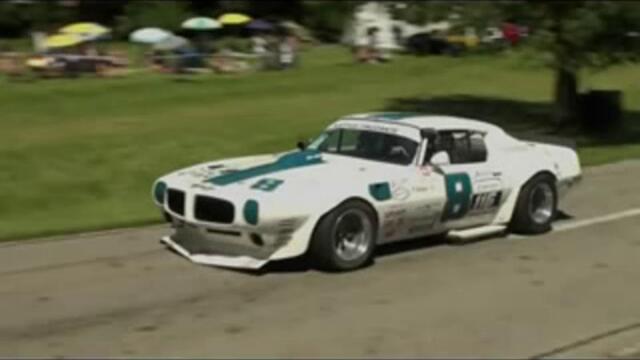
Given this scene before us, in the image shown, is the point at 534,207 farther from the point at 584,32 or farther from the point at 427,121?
the point at 584,32

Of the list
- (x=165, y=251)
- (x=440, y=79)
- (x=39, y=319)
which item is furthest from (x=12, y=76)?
(x=39, y=319)

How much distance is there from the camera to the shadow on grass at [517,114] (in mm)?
25422

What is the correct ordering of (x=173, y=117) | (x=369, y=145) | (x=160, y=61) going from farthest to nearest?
(x=160, y=61)
(x=173, y=117)
(x=369, y=145)

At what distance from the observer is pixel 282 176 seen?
1104 cm

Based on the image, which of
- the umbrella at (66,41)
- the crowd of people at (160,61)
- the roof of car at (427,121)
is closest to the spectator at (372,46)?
the crowd of people at (160,61)

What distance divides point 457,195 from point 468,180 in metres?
0.24

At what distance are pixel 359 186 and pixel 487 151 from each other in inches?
86.5

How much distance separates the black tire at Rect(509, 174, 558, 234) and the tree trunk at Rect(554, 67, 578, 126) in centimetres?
1370

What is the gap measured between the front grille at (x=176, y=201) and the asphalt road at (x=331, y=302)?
1.65 ft

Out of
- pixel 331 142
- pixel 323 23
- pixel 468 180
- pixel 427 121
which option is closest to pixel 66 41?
pixel 323 23

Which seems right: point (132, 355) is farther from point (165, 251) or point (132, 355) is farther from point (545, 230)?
point (545, 230)

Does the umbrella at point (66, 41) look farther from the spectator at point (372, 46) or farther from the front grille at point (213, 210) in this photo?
the front grille at point (213, 210)

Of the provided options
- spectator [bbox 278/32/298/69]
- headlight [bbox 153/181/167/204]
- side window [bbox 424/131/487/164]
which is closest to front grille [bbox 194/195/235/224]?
headlight [bbox 153/181/167/204]

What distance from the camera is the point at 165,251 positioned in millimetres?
11992
